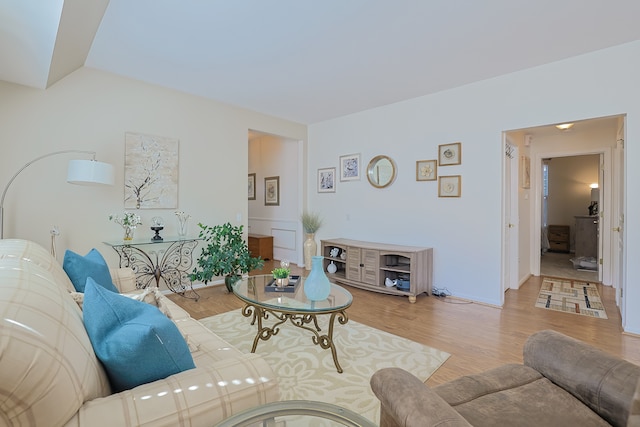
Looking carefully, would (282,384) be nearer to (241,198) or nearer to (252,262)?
(252,262)

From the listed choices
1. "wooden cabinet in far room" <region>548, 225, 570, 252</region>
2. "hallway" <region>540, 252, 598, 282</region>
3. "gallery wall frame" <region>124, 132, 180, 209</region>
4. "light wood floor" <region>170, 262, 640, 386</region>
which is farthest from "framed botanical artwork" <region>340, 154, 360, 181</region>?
"wooden cabinet in far room" <region>548, 225, 570, 252</region>

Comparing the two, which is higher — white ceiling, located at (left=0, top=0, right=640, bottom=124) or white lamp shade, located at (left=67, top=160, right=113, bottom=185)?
white ceiling, located at (left=0, top=0, right=640, bottom=124)

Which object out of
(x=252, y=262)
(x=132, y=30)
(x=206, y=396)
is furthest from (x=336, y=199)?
(x=206, y=396)

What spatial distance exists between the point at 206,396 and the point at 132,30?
3.01 meters

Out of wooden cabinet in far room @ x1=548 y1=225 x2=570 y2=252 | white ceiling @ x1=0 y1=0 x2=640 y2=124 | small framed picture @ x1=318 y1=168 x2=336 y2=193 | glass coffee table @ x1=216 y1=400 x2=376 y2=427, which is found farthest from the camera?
wooden cabinet in far room @ x1=548 y1=225 x2=570 y2=252

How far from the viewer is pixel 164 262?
4020 millimetres

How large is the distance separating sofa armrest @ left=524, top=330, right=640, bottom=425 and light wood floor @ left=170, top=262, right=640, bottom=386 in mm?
871

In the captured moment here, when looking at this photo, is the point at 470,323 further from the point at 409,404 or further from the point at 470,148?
the point at 409,404

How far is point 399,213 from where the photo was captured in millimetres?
4512

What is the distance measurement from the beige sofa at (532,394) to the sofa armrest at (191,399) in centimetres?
43

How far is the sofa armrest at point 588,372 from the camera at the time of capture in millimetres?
1065

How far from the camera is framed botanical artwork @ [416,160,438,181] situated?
415 cm

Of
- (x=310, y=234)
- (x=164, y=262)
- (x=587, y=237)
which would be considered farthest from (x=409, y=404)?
(x=587, y=237)

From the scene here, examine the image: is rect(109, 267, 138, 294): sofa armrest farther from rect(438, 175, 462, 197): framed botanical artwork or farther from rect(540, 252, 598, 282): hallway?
rect(540, 252, 598, 282): hallway
